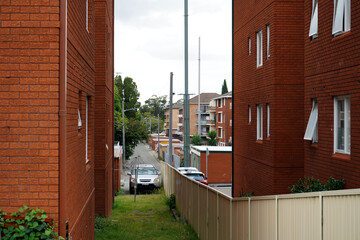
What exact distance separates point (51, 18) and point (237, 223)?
5960mm

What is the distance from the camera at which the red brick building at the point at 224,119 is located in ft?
219

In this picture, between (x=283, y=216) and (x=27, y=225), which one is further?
(x=283, y=216)

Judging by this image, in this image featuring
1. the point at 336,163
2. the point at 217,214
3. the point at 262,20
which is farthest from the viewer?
the point at 262,20

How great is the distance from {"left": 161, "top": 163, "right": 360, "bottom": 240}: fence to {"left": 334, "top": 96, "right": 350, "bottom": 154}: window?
2301mm

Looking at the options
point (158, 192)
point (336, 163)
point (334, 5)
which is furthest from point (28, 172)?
point (158, 192)

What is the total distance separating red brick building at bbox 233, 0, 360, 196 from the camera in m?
9.57

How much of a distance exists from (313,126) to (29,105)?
24.4ft

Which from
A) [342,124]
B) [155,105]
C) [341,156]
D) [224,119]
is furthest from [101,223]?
[155,105]

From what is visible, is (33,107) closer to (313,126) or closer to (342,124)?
(342,124)

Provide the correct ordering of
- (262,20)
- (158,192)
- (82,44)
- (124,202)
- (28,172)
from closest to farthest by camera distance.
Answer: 1. (28,172)
2. (82,44)
3. (262,20)
4. (124,202)
5. (158,192)

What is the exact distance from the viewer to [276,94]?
13.8m

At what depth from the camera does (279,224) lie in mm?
7402

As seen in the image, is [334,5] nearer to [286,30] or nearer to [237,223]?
[286,30]

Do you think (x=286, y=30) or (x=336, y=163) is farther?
(x=286, y=30)
